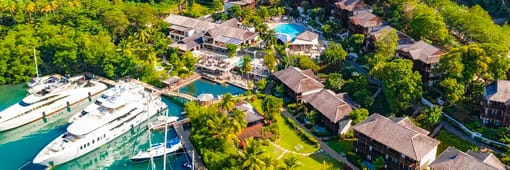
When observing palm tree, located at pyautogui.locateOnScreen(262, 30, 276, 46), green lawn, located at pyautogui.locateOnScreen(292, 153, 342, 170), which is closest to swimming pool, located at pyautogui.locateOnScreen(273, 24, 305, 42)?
palm tree, located at pyautogui.locateOnScreen(262, 30, 276, 46)

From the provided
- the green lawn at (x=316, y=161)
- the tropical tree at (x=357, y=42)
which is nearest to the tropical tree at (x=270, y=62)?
the tropical tree at (x=357, y=42)

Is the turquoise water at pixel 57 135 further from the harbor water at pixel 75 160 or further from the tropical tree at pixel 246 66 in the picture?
the tropical tree at pixel 246 66

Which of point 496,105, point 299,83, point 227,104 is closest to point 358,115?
point 299,83

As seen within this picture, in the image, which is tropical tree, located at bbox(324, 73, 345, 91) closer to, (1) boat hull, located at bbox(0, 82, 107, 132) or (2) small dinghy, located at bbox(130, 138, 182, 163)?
(2) small dinghy, located at bbox(130, 138, 182, 163)

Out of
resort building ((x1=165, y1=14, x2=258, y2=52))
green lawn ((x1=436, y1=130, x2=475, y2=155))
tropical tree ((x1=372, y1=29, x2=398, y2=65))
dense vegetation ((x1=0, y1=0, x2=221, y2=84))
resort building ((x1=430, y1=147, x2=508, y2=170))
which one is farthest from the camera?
resort building ((x1=165, y1=14, x2=258, y2=52))

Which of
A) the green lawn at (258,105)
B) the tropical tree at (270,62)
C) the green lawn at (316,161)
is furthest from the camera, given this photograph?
the tropical tree at (270,62)

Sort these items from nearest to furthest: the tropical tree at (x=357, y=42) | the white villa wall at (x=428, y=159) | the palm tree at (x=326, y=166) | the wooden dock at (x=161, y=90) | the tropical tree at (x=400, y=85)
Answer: the palm tree at (x=326, y=166)
the white villa wall at (x=428, y=159)
the tropical tree at (x=400, y=85)
the wooden dock at (x=161, y=90)
the tropical tree at (x=357, y=42)

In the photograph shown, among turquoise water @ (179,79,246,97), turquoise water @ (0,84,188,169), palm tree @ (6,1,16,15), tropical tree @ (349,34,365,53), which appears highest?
palm tree @ (6,1,16,15)

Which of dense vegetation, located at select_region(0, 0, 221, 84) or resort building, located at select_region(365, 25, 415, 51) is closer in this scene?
resort building, located at select_region(365, 25, 415, 51)
